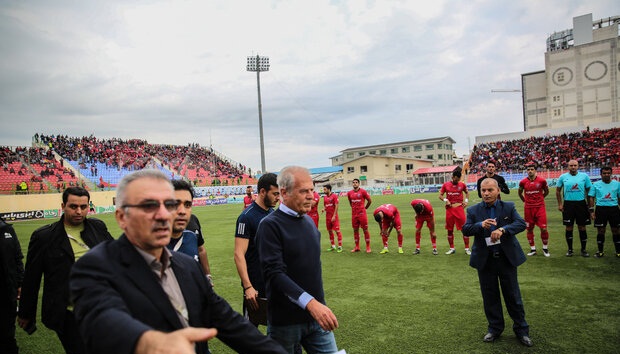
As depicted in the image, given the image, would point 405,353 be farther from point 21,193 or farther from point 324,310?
point 21,193

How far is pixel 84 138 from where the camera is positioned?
50.2 m

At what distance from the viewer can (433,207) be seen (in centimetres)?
2417

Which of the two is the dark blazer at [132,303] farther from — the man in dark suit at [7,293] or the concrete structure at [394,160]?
the concrete structure at [394,160]

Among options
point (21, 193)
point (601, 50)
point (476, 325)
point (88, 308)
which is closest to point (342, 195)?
point (21, 193)

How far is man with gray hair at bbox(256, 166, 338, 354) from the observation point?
2.91m

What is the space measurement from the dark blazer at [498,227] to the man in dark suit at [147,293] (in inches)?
149

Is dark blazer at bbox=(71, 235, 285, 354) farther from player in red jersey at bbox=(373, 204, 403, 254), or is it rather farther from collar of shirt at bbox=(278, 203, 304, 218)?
player in red jersey at bbox=(373, 204, 403, 254)

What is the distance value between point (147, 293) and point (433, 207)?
79.3ft

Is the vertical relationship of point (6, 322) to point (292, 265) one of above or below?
below

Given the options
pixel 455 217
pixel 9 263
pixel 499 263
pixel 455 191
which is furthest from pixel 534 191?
pixel 9 263

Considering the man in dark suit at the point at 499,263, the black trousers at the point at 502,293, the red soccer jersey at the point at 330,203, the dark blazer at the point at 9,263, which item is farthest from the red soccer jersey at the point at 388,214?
the dark blazer at the point at 9,263

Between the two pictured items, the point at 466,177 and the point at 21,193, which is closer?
the point at 21,193

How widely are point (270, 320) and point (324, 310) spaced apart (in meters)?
0.63

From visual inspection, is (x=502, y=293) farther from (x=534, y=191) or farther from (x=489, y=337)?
(x=534, y=191)
